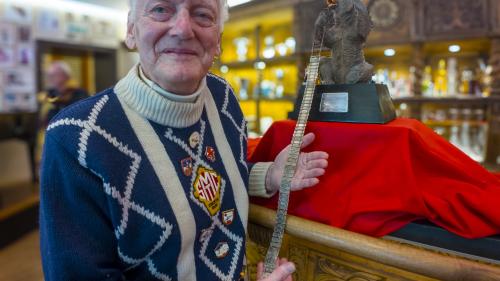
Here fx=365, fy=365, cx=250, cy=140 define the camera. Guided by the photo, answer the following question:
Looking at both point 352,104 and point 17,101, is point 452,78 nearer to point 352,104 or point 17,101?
point 352,104

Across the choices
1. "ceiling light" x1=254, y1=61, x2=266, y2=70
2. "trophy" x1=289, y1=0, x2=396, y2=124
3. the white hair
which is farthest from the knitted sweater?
"ceiling light" x1=254, y1=61, x2=266, y2=70

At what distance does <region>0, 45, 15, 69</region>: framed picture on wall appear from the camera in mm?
4891

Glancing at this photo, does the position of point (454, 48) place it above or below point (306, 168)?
above

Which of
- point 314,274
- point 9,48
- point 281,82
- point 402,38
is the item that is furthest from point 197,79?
point 9,48

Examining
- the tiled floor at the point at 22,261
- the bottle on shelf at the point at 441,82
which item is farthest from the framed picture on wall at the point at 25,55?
the bottle on shelf at the point at 441,82

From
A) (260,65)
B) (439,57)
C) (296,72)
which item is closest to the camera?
(439,57)

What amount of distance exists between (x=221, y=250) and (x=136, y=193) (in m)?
0.26

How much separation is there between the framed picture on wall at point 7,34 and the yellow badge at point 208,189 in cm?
531

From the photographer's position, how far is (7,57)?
493cm

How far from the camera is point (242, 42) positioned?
13.3ft

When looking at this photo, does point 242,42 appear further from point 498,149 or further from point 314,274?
point 314,274

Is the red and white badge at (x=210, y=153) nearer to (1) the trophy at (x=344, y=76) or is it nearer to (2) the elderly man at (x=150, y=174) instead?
(2) the elderly man at (x=150, y=174)

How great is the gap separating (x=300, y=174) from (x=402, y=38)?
6.99 feet

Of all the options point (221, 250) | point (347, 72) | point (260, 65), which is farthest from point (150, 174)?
point (260, 65)
